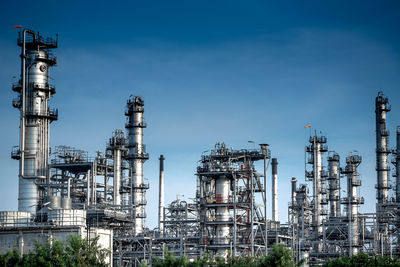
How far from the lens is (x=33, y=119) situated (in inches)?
2638

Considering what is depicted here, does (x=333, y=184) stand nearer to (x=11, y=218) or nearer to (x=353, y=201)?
(x=353, y=201)

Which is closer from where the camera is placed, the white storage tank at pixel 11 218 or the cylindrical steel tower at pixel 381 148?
the white storage tank at pixel 11 218

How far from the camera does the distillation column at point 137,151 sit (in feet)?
267

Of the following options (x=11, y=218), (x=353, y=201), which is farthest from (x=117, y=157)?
(x=353, y=201)

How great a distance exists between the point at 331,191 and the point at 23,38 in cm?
5025

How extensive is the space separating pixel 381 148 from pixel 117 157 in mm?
35254

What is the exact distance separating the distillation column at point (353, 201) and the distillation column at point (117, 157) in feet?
84.9

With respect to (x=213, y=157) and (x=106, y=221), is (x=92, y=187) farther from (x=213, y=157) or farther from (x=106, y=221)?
(x=213, y=157)

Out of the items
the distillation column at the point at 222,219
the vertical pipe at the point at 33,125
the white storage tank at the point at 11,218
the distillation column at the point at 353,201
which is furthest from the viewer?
the distillation column at the point at 353,201

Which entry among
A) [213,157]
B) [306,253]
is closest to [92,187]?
[213,157]

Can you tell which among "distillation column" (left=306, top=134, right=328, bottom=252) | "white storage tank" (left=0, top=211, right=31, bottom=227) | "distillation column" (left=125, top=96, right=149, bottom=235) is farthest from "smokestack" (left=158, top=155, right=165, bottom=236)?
"white storage tank" (left=0, top=211, right=31, bottom=227)

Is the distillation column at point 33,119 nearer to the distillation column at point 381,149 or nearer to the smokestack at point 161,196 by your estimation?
the smokestack at point 161,196

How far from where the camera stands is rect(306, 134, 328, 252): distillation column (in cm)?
9031

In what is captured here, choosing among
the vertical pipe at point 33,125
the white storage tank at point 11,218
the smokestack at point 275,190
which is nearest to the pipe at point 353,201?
the smokestack at point 275,190
